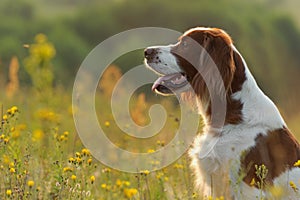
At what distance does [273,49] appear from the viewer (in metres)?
16.1

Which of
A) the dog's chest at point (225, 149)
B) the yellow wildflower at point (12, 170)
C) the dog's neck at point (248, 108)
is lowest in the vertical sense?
the dog's chest at point (225, 149)

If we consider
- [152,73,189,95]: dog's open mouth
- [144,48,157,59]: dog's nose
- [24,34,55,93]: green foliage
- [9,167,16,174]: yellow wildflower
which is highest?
[24,34,55,93]: green foliage

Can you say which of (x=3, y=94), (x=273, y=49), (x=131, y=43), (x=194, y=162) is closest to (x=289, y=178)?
(x=194, y=162)

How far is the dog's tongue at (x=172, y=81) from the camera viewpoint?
4.68 meters

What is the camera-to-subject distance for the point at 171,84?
15.3ft

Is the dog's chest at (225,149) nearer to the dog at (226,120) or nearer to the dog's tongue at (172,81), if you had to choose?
the dog at (226,120)

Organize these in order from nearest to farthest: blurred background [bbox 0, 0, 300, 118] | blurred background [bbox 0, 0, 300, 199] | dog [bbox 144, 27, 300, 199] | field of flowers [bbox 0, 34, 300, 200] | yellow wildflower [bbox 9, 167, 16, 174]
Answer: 1. yellow wildflower [bbox 9, 167, 16, 174]
2. field of flowers [bbox 0, 34, 300, 200]
3. dog [bbox 144, 27, 300, 199]
4. blurred background [bbox 0, 0, 300, 199]
5. blurred background [bbox 0, 0, 300, 118]

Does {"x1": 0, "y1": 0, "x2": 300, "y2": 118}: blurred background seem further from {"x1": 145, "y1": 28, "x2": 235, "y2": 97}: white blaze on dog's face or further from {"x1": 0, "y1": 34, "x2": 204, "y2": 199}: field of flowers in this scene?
{"x1": 145, "y1": 28, "x2": 235, "y2": 97}: white blaze on dog's face

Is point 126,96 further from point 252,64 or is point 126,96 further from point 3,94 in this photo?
point 252,64

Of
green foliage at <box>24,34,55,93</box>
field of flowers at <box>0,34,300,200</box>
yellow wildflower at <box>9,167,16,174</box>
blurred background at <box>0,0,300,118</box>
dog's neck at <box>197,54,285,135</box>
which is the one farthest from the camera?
blurred background at <box>0,0,300,118</box>

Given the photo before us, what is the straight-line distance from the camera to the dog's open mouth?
468 cm

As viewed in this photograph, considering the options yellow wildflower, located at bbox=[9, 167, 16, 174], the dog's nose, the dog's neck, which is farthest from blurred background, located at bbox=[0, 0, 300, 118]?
yellow wildflower, located at bbox=[9, 167, 16, 174]

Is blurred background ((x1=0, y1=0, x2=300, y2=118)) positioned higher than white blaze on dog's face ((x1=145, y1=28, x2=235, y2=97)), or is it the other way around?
blurred background ((x1=0, y1=0, x2=300, y2=118))

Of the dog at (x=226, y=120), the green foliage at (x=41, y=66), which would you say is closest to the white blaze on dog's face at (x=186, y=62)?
the dog at (x=226, y=120)
